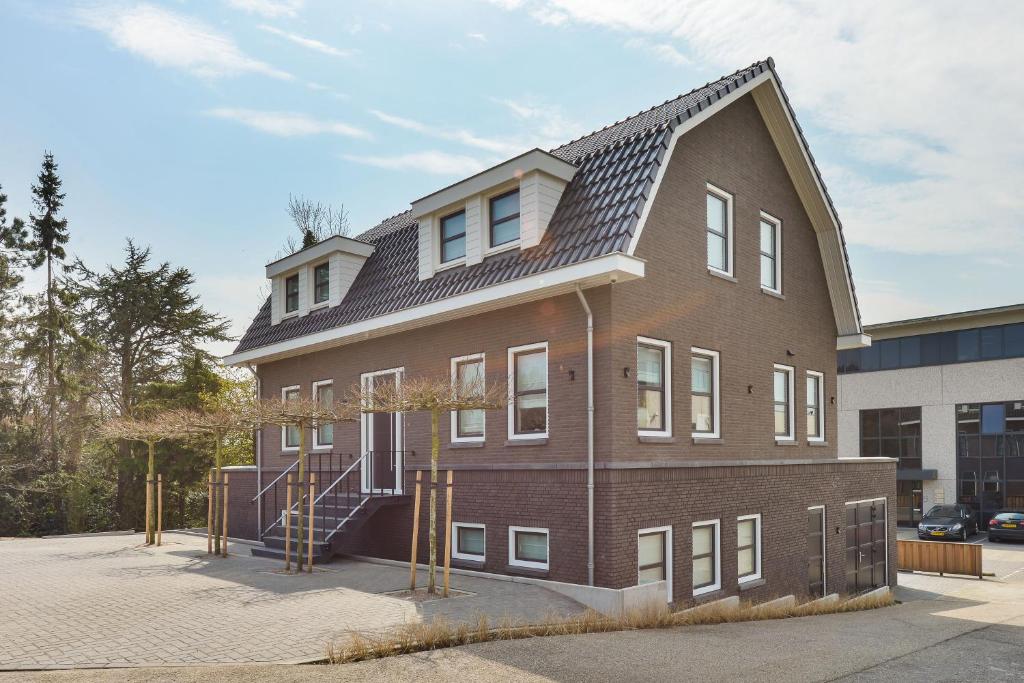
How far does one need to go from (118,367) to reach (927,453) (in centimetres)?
3715

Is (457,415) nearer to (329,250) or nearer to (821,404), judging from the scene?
(329,250)

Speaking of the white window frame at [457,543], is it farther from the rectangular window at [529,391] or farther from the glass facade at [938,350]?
the glass facade at [938,350]

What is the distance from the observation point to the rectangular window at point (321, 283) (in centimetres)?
1936

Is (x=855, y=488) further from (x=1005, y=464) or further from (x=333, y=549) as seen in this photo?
(x=1005, y=464)

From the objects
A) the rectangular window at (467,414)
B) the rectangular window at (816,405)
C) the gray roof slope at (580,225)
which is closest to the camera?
the gray roof slope at (580,225)

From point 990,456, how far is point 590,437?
32198mm

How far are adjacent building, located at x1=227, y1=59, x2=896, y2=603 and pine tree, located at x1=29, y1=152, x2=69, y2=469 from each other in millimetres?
15955

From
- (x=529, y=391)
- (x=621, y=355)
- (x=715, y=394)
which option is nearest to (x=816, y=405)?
(x=715, y=394)

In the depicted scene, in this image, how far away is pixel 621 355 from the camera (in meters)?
12.6

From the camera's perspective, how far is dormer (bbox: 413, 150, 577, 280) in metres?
13.8

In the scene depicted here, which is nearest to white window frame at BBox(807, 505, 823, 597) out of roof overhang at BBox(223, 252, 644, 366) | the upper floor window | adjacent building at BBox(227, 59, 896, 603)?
adjacent building at BBox(227, 59, 896, 603)

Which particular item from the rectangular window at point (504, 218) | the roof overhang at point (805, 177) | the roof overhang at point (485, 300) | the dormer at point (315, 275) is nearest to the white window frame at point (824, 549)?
the roof overhang at point (805, 177)

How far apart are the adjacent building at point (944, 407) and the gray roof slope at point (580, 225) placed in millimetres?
27910

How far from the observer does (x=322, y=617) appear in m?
9.98
